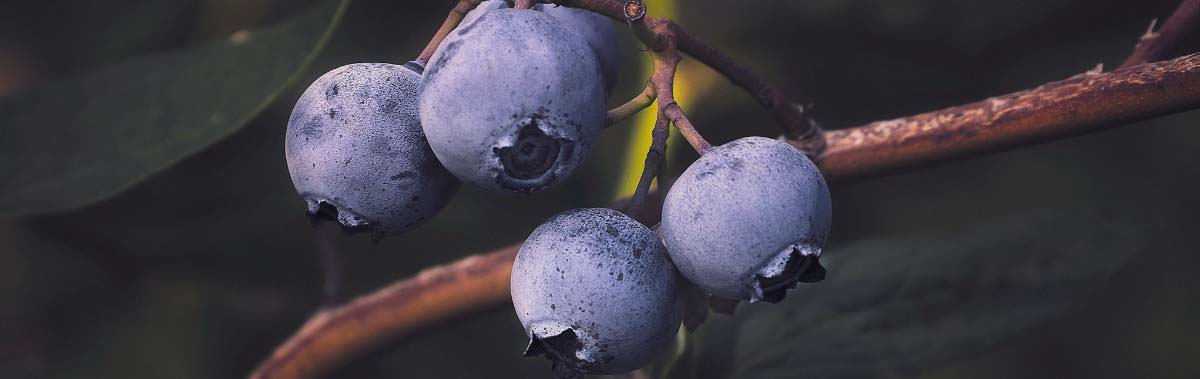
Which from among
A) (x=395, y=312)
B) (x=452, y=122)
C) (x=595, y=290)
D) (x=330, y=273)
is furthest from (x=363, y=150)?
(x=330, y=273)

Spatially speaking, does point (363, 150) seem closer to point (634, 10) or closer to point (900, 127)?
point (634, 10)

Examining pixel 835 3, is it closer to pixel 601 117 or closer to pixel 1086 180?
pixel 1086 180

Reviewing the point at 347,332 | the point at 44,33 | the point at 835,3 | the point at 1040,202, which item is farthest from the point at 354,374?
the point at 1040,202

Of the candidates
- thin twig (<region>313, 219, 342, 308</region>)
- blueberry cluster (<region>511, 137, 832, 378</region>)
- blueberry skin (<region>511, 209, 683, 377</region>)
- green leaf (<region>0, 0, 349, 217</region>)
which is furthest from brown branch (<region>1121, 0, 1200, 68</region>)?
thin twig (<region>313, 219, 342, 308</region>)

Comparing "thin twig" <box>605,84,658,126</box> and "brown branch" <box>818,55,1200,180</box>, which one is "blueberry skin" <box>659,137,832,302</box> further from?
"brown branch" <box>818,55,1200,180</box>

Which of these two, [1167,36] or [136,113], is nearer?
[1167,36]

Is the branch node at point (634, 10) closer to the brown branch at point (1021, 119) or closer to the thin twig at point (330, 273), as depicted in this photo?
the brown branch at point (1021, 119)
